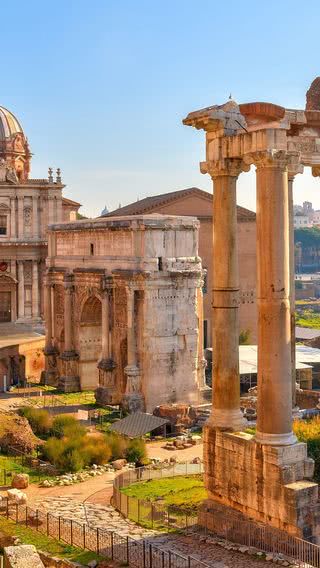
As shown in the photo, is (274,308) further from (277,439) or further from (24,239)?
(24,239)

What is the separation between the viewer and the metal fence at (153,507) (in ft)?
56.6

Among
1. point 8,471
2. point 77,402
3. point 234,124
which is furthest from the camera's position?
point 77,402

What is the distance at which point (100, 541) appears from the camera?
16219 mm

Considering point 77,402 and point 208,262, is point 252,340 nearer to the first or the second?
point 208,262

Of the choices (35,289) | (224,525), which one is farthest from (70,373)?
(224,525)

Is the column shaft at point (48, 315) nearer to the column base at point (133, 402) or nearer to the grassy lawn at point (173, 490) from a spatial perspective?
the column base at point (133, 402)

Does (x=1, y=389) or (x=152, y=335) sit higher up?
(x=152, y=335)

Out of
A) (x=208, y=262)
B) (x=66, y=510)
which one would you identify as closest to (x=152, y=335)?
(x=66, y=510)

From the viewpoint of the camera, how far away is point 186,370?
36.1m

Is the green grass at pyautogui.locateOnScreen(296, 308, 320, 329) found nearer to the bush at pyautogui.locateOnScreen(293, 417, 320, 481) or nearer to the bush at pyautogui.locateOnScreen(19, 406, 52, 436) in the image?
the bush at pyautogui.locateOnScreen(19, 406, 52, 436)

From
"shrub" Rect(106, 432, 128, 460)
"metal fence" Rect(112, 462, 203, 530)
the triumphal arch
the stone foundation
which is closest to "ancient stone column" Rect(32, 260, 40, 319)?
"shrub" Rect(106, 432, 128, 460)

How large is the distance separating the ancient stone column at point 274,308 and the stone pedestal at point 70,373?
1020 inches

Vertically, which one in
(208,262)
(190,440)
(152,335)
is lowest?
(190,440)

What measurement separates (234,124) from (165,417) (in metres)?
18.5
